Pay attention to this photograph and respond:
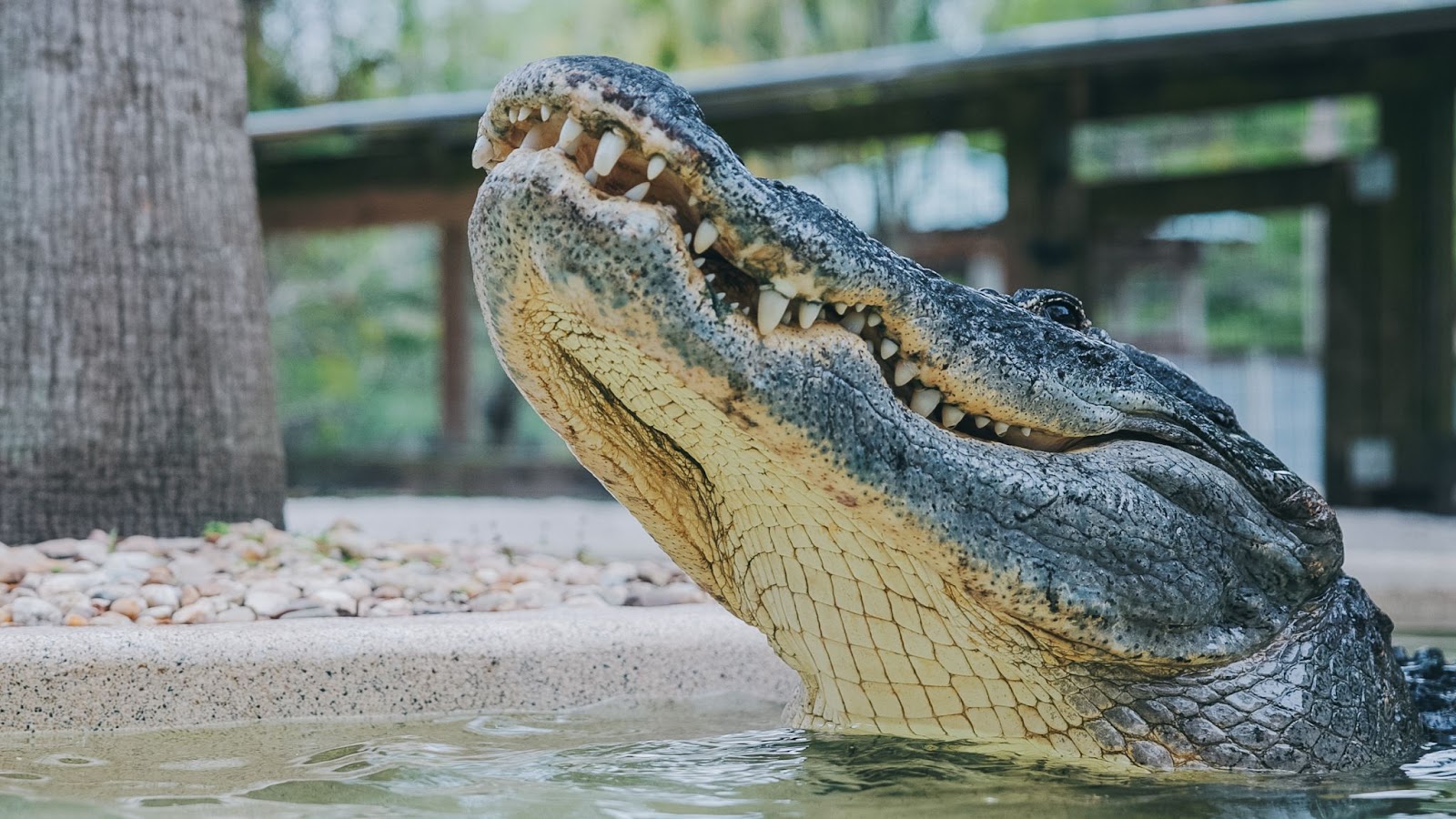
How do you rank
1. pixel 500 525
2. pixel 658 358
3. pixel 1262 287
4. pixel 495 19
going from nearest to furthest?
1. pixel 658 358
2. pixel 500 525
3. pixel 1262 287
4. pixel 495 19

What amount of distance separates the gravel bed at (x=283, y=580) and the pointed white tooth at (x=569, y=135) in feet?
5.06

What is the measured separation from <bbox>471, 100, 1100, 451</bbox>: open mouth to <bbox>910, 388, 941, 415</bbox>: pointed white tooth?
0.7 inches

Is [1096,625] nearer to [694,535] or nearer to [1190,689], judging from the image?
[1190,689]

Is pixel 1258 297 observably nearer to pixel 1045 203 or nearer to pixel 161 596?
pixel 1045 203

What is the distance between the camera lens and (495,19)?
34.6 metres

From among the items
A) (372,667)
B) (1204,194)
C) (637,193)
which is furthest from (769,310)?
(1204,194)

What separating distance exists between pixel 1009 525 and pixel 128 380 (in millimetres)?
2857

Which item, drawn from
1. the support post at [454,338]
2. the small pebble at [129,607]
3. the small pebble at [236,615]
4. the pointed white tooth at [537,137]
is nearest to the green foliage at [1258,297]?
the support post at [454,338]

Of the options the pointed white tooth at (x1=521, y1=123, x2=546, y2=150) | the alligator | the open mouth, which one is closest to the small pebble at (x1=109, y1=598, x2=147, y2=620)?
the alligator

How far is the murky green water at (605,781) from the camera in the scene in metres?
1.89

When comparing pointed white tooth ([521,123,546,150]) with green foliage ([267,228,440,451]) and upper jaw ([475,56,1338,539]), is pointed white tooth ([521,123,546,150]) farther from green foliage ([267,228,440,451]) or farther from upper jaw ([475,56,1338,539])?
green foliage ([267,228,440,451])

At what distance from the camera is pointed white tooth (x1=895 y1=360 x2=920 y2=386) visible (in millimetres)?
1859

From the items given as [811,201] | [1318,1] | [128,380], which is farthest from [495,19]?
[811,201]

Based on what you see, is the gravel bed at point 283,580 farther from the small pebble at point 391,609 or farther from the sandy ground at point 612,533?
the sandy ground at point 612,533
